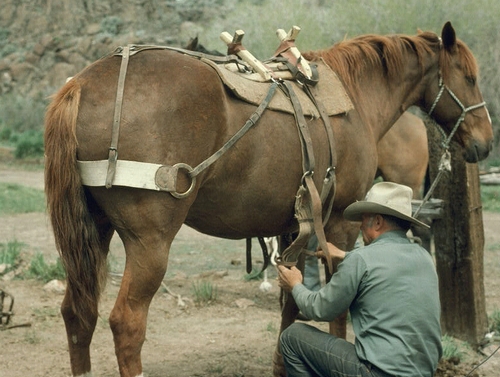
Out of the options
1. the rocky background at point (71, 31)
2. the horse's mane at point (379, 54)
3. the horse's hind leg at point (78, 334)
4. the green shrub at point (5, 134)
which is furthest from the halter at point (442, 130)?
the rocky background at point (71, 31)

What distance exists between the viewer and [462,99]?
5133 millimetres

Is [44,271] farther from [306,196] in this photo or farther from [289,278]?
[289,278]

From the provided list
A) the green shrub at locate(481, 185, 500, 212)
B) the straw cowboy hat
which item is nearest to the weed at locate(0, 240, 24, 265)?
the straw cowboy hat

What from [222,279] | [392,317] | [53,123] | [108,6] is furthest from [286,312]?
[108,6]

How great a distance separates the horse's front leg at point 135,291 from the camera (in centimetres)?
353

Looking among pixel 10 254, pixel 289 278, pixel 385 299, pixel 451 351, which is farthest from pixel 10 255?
pixel 385 299

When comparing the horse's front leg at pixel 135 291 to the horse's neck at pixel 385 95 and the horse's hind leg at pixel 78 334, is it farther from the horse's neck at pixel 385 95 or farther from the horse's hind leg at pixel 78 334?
the horse's neck at pixel 385 95

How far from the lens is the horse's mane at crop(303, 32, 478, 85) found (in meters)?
4.84

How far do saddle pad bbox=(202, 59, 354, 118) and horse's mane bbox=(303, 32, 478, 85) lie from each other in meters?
0.14

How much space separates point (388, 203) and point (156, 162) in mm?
1103

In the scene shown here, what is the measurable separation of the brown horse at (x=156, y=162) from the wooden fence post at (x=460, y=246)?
147 cm

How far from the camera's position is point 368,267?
10.4 ft

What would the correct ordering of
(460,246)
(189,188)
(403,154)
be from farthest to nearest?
1. (403,154)
2. (460,246)
3. (189,188)

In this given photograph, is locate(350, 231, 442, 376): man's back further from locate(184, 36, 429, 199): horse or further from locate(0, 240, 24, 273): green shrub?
locate(184, 36, 429, 199): horse
